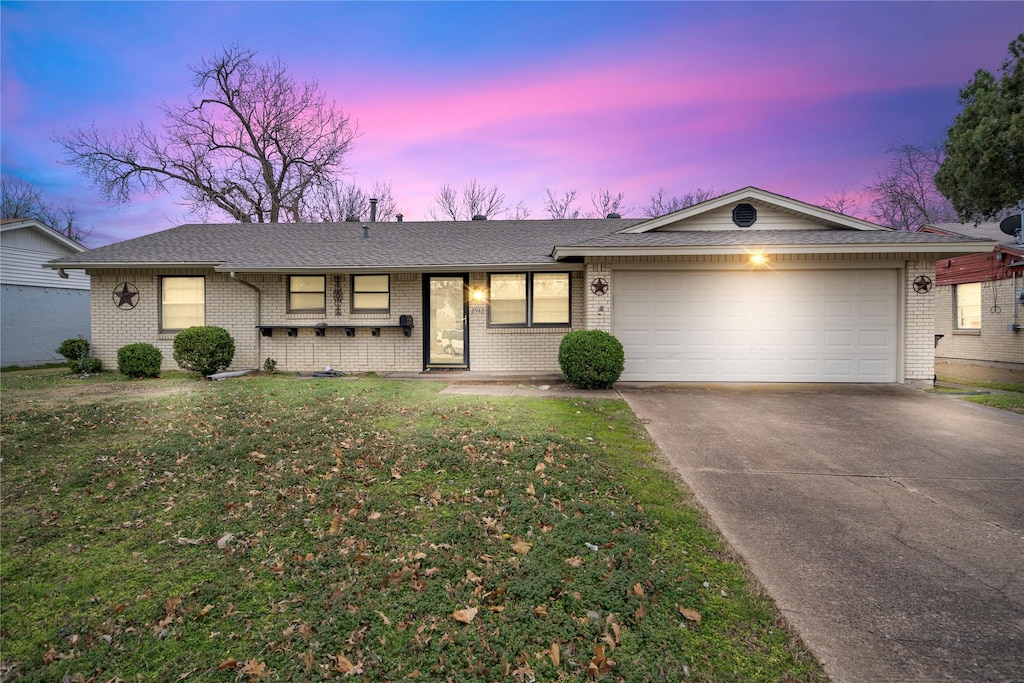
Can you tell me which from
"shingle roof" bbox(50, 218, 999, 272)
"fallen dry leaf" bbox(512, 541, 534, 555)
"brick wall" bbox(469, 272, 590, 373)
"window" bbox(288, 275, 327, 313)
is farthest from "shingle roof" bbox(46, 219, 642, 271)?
"fallen dry leaf" bbox(512, 541, 534, 555)

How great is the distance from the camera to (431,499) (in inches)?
153

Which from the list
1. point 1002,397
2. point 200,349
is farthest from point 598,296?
point 200,349

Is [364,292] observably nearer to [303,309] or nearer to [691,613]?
[303,309]

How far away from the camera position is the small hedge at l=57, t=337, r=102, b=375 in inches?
460

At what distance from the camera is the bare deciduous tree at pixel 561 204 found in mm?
31469

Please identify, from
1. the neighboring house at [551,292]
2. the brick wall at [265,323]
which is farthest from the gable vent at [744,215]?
the brick wall at [265,323]

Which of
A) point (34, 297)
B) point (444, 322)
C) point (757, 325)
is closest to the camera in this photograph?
point (757, 325)

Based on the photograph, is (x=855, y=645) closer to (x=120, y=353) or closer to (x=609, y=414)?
(x=609, y=414)

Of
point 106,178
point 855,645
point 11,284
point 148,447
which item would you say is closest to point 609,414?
point 855,645

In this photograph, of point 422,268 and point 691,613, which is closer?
point 691,613

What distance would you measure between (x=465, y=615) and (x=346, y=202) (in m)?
30.1

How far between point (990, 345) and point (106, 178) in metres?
36.2

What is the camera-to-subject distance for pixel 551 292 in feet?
38.5

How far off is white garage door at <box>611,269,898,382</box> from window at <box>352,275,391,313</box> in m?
5.97
